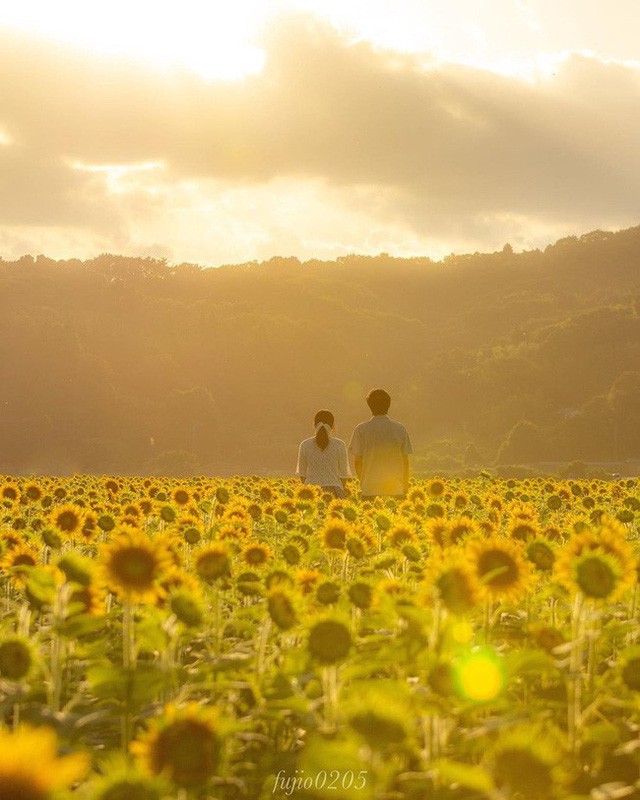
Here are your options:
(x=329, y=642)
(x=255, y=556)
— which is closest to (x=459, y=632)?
(x=329, y=642)

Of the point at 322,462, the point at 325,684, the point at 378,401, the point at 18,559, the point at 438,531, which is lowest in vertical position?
the point at 325,684

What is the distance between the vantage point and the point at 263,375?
75.7 meters

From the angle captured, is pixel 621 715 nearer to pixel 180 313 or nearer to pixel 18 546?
pixel 18 546

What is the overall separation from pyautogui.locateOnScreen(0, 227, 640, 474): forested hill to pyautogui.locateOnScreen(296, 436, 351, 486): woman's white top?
149 ft

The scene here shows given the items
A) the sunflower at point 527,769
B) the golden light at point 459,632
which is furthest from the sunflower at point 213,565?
the sunflower at point 527,769

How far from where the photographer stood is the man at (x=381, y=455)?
1185cm

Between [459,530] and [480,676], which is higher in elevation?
[459,530]

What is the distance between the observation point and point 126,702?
369cm

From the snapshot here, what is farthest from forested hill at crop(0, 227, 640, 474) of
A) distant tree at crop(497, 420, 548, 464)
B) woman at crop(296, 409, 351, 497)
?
woman at crop(296, 409, 351, 497)

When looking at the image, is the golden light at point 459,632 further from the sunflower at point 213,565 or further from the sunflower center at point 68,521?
the sunflower center at point 68,521

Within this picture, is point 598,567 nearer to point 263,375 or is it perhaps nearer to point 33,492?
point 33,492

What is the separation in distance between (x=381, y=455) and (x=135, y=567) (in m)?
7.68

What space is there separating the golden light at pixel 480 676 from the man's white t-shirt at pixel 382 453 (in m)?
8.25

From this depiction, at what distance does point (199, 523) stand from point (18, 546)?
6.74 feet
